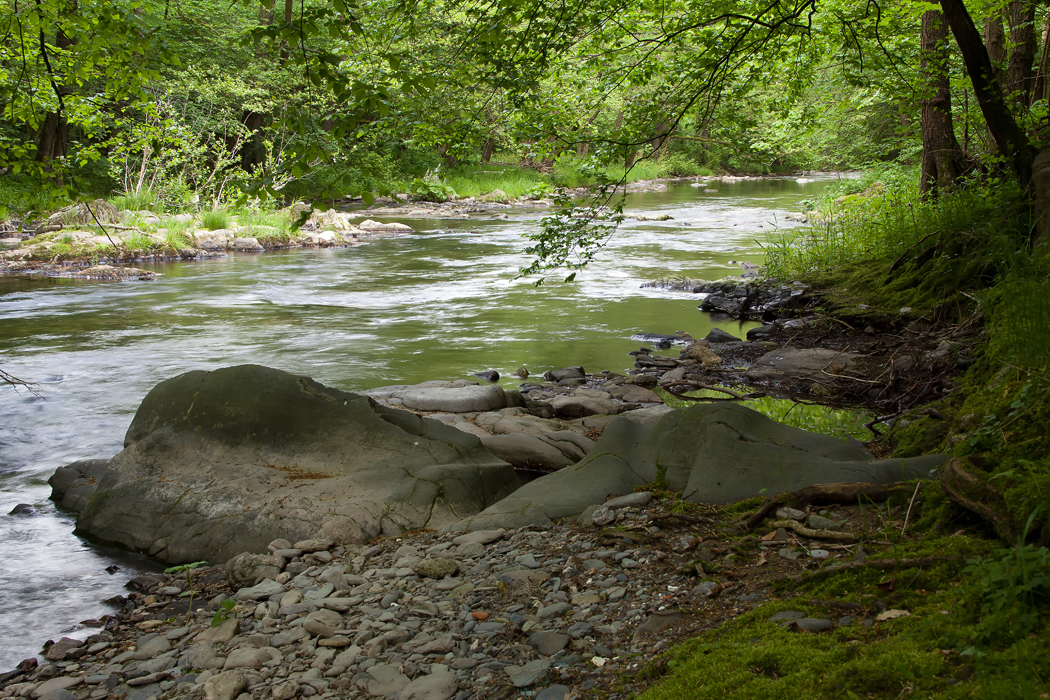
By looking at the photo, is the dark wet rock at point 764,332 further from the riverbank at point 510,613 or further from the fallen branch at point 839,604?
the fallen branch at point 839,604

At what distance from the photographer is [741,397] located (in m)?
6.92

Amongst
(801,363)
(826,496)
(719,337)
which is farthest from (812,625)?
(719,337)

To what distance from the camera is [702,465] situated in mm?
4242

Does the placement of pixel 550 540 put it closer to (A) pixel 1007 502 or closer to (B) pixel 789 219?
(A) pixel 1007 502

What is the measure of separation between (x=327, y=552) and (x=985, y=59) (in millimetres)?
5713

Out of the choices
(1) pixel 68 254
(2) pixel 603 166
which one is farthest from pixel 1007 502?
(1) pixel 68 254

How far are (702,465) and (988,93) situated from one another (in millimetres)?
3991

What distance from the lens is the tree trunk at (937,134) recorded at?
9.25 metres

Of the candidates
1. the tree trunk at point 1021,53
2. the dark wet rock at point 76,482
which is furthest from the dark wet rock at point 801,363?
the dark wet rock at point 76,482

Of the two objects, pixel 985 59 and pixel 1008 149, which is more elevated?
pixel 985 59

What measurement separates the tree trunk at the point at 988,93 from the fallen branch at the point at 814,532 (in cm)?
396

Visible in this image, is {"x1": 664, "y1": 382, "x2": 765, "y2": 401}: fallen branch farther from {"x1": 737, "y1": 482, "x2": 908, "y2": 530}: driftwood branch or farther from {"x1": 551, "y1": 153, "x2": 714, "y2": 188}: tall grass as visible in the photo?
{"x1": 551, "y1": 153, "x2": 714, "y2": 188}: tall grass

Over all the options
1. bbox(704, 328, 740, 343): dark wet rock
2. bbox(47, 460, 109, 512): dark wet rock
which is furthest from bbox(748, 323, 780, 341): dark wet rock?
bbox(47, 460, 109, 512): dark wet rock

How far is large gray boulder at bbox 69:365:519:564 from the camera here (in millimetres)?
4781
